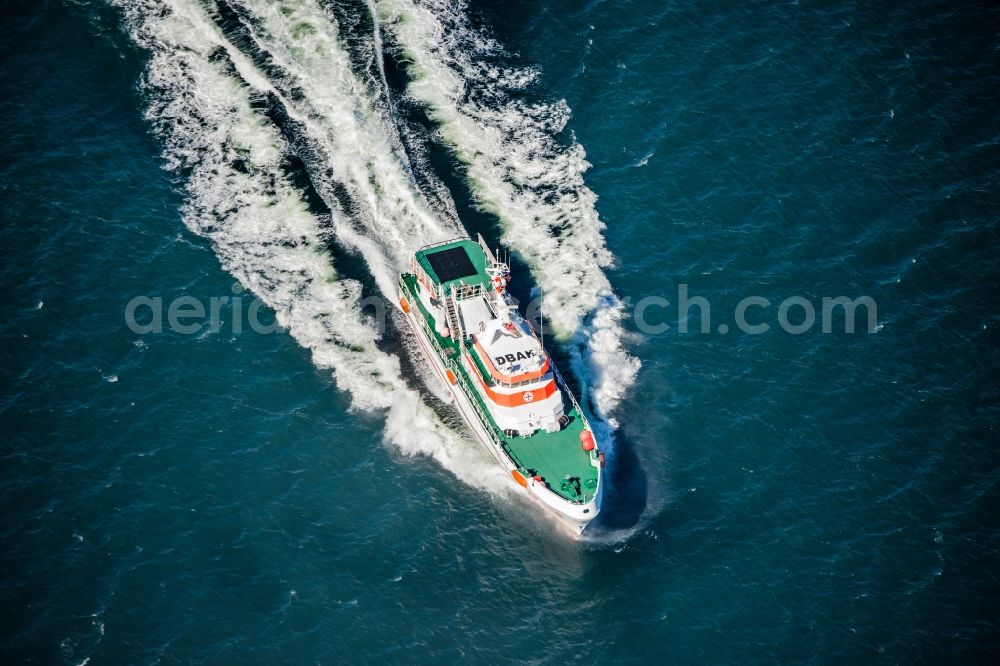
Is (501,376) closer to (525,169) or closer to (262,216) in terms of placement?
(525,169)

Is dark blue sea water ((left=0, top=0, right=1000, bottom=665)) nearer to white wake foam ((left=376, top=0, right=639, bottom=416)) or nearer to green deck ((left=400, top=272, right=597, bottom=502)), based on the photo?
white wake foam ((left=376, top=0, right=639, bottom=416))

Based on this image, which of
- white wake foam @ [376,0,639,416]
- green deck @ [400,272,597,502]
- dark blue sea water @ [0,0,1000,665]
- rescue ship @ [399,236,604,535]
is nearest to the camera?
dark blue sea water @ [0,0,1000,665]

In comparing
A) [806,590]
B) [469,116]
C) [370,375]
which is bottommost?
[806,590]

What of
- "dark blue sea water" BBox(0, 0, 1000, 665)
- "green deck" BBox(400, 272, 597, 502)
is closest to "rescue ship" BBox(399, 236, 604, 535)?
"green deck" BBox(400, 272, 597, 502)

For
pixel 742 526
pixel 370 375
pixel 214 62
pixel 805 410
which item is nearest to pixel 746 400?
pixel 805 410

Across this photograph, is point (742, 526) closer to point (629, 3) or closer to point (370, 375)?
point (370, 375)

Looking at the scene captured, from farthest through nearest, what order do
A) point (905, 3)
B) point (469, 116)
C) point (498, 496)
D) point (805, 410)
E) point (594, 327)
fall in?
1. point (905, 3)
2. point (469, 116)
3. point (594, 327)
4. point (805, 410)
5. point (498, 496)
